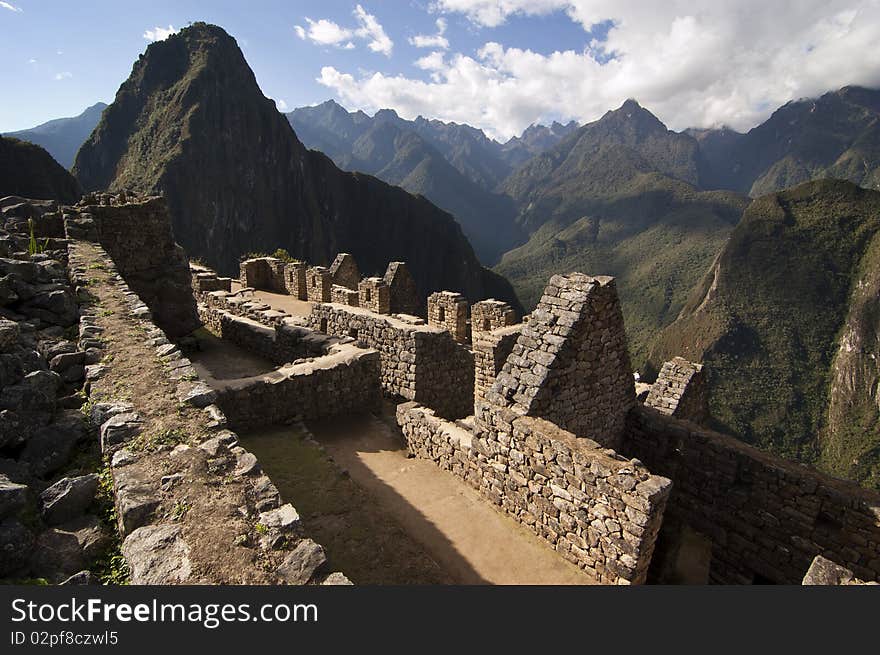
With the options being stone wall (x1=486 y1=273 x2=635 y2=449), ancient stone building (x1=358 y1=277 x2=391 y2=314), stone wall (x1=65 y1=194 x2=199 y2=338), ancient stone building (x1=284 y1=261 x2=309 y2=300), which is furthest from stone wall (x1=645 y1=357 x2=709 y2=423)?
ancient stone building (x1=284 y1=261 x2=309 y2=300)

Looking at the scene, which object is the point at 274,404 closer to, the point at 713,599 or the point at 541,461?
the point at 541,461

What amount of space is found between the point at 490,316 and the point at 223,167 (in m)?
119

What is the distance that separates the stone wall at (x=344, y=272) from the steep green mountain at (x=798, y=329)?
47160 mm

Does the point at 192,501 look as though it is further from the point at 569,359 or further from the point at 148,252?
the point at 148,252

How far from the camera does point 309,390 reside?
8.52 m

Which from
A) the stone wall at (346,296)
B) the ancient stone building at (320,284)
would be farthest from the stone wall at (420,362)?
the ancient stone building at (320,284)

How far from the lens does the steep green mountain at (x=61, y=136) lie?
156500 millimetres

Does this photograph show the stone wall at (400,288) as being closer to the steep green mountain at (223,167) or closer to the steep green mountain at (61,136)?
the steep green mountain at (223,167)

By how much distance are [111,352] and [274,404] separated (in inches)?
121

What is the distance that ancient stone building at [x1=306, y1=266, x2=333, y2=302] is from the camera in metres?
17.8

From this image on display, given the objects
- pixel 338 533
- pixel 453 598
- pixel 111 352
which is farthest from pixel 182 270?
pixel 453 598

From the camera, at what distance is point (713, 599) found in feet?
10.4

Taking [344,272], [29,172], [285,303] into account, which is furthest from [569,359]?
[29,172]

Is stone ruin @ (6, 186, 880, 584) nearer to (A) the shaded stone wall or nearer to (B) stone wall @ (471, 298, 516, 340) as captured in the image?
(A) the shaded stone wall
